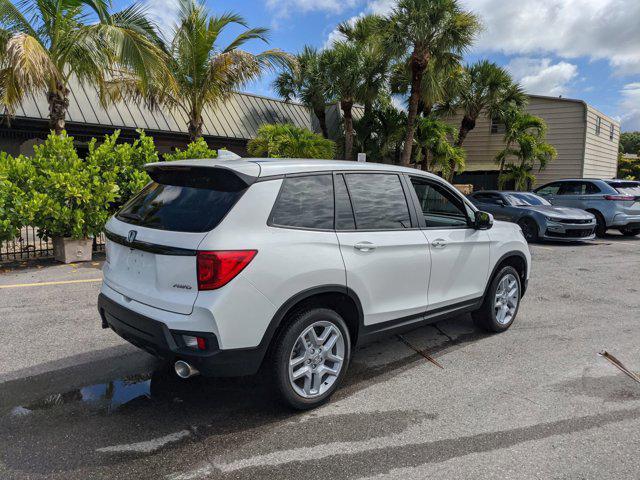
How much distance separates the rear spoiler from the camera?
3055 mm

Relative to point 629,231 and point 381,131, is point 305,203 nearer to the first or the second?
point 629,231

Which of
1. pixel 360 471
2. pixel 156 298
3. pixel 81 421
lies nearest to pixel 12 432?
pixel 81 421

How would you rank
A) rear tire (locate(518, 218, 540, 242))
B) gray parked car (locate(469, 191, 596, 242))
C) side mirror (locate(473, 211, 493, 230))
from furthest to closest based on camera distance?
rear tire (locate(518, 218, 540, 242)) < gray parked car (locate(469, 191, 596, 242)) < side mirror (locate(473, 211, 493, 230))

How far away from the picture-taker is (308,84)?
1912 centimetres

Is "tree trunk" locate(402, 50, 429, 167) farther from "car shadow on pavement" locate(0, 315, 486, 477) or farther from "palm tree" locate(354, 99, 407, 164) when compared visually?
"car shadow on pavement" locate(0, 315, 486, 477)

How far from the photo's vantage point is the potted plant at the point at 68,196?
7.81 m

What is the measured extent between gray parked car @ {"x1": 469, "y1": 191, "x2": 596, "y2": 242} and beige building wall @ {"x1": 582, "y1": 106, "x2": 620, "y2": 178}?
11.9m

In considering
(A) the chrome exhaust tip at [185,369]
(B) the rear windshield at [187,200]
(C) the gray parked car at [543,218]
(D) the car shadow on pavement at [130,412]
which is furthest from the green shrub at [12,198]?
(C) the gray parked car at [543,218]

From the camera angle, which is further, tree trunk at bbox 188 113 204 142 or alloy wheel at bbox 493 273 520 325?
tree trunk at bbox 188 113 204 142

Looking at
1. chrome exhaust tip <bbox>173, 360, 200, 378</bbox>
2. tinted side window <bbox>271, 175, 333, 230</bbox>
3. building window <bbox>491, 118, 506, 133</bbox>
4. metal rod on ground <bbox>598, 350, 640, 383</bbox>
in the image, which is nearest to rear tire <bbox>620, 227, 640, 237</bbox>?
building window <bbox>491, 118, 506, 133</bbox>

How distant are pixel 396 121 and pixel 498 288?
51.5 feet

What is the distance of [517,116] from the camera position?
2114 centimetres

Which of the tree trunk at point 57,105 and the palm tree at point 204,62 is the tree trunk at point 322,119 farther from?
the tree trunk at point 57,105

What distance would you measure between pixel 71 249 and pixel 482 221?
23.0 ft
